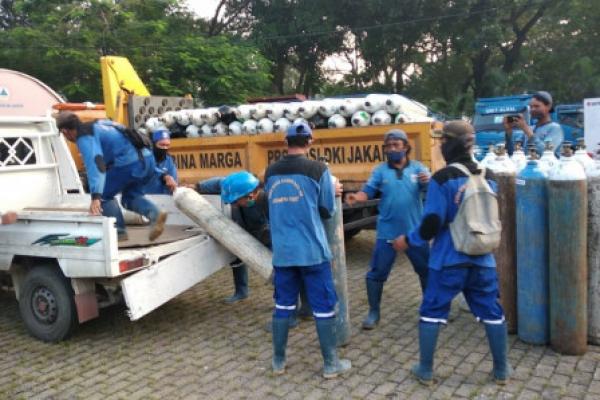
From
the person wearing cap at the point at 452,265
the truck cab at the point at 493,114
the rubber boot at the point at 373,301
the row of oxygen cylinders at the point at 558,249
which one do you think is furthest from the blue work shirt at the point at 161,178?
the truck cab at the point at 493,114

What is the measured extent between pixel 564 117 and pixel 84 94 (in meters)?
13.5

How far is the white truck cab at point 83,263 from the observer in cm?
454

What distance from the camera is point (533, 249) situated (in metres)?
4.26

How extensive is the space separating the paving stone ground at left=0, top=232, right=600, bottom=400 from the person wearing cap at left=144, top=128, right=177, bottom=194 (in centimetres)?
131

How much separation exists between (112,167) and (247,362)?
2.37 metres

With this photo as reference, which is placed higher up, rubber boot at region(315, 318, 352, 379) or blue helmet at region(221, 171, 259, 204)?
blue helmet at region(221, 171, 259, 204)

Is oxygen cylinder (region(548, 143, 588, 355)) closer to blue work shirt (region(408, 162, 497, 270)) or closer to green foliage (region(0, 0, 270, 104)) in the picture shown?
blue work shirt (region(408, 162, 497, 270))

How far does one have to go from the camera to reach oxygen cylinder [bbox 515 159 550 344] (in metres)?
4.23

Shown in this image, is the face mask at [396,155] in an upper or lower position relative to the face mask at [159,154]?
lower

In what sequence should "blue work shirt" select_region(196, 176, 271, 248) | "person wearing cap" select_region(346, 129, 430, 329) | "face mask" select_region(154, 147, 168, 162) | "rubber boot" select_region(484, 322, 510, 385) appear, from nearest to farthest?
"rubber boot" select_region(484, 322, 510, 385)
"person wearing cap" select_region(346, 129, 430, 329)
"blue work shirt" select_region(196, 176, 271, 248)
"face mask" select_region(154, 147, 168, 162)

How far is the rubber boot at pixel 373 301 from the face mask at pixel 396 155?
1035 mm

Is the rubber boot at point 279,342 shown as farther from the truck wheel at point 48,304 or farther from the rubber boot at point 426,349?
the truck wheel at point 48,304

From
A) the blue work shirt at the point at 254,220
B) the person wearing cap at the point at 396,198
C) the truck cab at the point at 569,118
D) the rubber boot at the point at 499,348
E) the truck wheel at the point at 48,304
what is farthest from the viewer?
the truck cab at the point at 569,118

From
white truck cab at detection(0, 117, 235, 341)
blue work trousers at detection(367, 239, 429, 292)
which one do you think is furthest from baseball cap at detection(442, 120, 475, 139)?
white truck cab at detection(0, 117, 235, 341)
